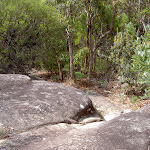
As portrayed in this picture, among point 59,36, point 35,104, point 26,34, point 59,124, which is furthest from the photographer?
point 59,36

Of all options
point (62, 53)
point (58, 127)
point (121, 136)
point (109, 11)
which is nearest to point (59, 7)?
point (62, 53)

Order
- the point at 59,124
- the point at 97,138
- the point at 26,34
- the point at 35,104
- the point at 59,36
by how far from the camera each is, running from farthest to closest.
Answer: the point at 59,36
the point at 26,34
the point at 35,104
the point at 59,124
the point at 97,138

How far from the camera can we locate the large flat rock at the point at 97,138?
2.05m

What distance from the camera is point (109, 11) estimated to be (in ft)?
36.5

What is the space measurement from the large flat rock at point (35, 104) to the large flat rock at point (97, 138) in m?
0.34

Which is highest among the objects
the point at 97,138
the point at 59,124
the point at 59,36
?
the point at 59,36

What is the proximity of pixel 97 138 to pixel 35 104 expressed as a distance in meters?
1.54

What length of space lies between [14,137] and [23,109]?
0.73 metres

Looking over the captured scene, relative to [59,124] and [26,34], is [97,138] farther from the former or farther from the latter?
[26,34]

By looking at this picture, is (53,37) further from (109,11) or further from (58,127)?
(58,127)

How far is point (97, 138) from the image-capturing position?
222cm

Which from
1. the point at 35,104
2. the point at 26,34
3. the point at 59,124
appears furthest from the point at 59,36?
the point at 59,124

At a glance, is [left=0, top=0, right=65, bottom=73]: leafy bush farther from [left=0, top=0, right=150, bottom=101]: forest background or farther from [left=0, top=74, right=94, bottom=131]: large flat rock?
[left=0, top=74, right=94, bottom=131]: large flat rock

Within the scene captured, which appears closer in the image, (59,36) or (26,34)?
(26,34)
